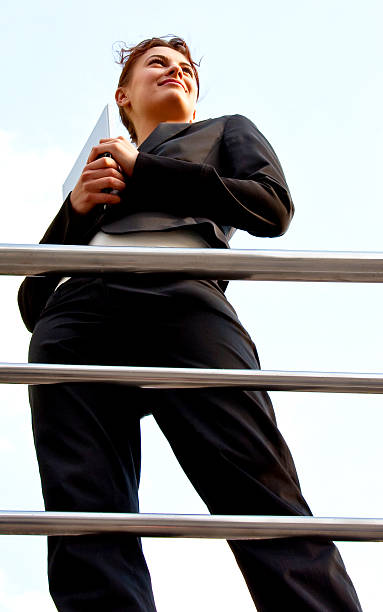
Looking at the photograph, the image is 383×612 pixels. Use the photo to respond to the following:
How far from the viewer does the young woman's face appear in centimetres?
185

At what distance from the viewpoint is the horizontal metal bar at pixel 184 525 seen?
0.88 m

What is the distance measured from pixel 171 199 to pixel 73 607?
2.05ft

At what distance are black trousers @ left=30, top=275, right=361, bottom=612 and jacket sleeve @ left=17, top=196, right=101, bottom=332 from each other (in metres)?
0.12

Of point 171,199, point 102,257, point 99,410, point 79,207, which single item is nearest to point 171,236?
point 171,199

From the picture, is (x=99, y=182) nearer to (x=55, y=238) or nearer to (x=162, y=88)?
(x=55, y=238)

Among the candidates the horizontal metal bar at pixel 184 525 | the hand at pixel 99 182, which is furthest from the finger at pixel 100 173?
the horizontal metal bar at pixel 184 525

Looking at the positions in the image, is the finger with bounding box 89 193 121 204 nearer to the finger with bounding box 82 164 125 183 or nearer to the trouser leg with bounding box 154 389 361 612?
the finger with bounding box 82 164 125 183

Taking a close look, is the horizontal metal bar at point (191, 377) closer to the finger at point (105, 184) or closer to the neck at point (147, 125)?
the finger at point (105, 184)

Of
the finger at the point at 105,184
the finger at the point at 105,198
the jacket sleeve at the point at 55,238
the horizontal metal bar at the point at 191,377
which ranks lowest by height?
the horizontal metal bar at the point at 191,377

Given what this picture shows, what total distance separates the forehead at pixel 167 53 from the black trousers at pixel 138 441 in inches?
25.8

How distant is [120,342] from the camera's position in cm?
138

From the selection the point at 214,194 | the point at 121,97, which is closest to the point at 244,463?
the point at 214,194

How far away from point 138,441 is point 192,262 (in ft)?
1.62

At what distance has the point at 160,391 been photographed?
4.38ft
